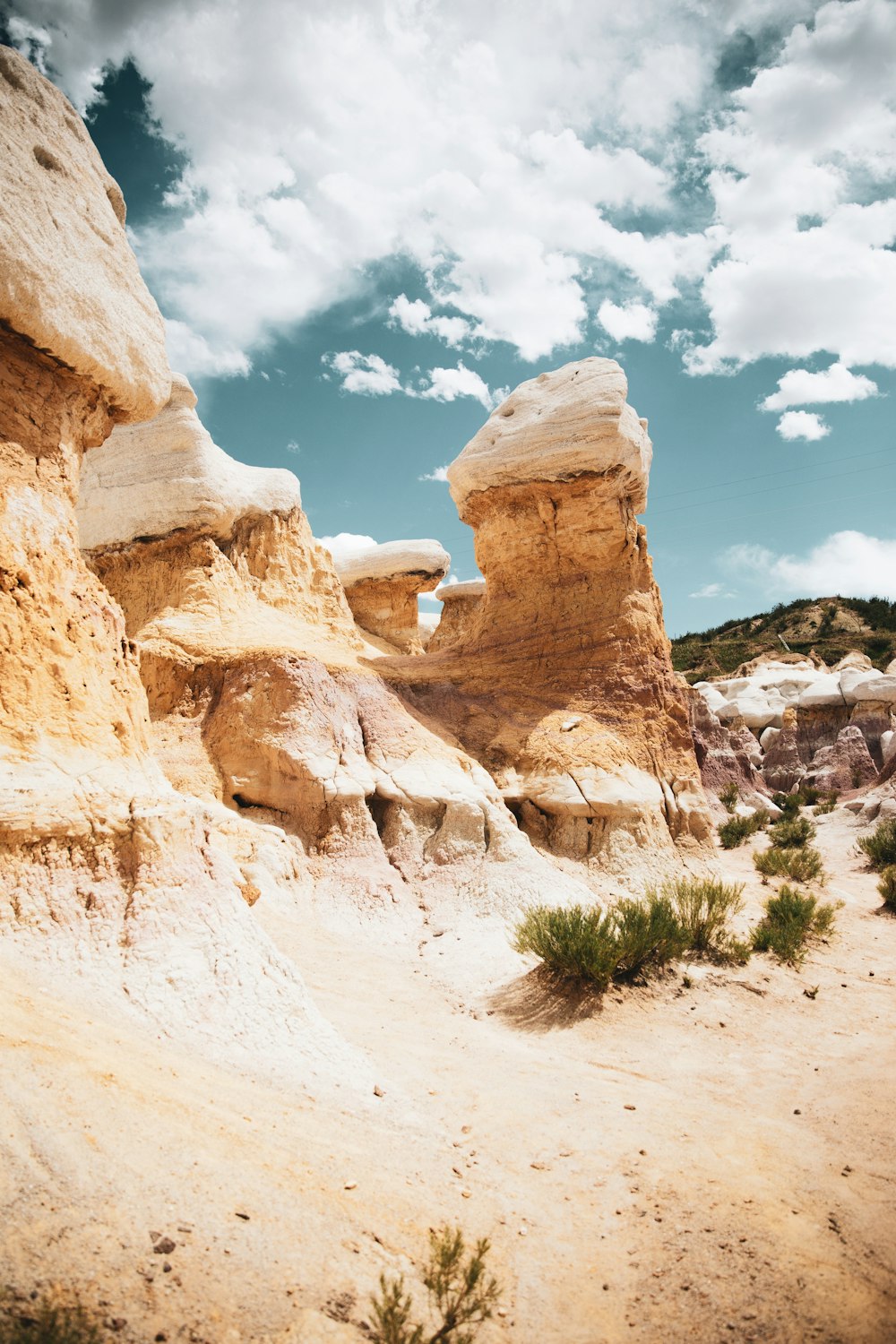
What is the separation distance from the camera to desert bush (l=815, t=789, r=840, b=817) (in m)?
17.9

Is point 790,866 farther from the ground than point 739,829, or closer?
closer

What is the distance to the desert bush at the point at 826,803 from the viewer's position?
1788 cm

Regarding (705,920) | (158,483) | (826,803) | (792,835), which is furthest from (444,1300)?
(826,803)

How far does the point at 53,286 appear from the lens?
5426 millimetres

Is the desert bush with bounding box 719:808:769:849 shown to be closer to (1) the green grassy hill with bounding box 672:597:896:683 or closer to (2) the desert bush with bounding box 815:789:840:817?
(2) the desert bush with bounding box 815:789:840:817

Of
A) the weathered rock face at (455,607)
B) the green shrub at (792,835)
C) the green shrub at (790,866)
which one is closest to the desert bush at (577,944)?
the green shrub at (790,866)

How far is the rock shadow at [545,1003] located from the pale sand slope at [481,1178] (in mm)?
371

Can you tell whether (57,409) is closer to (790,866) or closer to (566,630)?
(566,630)

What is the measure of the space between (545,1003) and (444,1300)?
359cm

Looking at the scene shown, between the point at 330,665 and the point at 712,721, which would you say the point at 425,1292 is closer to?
the point at 330,665

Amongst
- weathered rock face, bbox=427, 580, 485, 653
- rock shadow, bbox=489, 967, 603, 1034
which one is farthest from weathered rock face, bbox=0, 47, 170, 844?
weathered rock face, bbox=427, 580, 485, 653

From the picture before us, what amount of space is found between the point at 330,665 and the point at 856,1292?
7923 millimetres

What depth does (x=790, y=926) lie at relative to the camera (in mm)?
7387

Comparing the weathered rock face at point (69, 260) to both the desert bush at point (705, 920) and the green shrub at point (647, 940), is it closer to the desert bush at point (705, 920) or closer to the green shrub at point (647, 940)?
the green shrub at point (647, 940)
